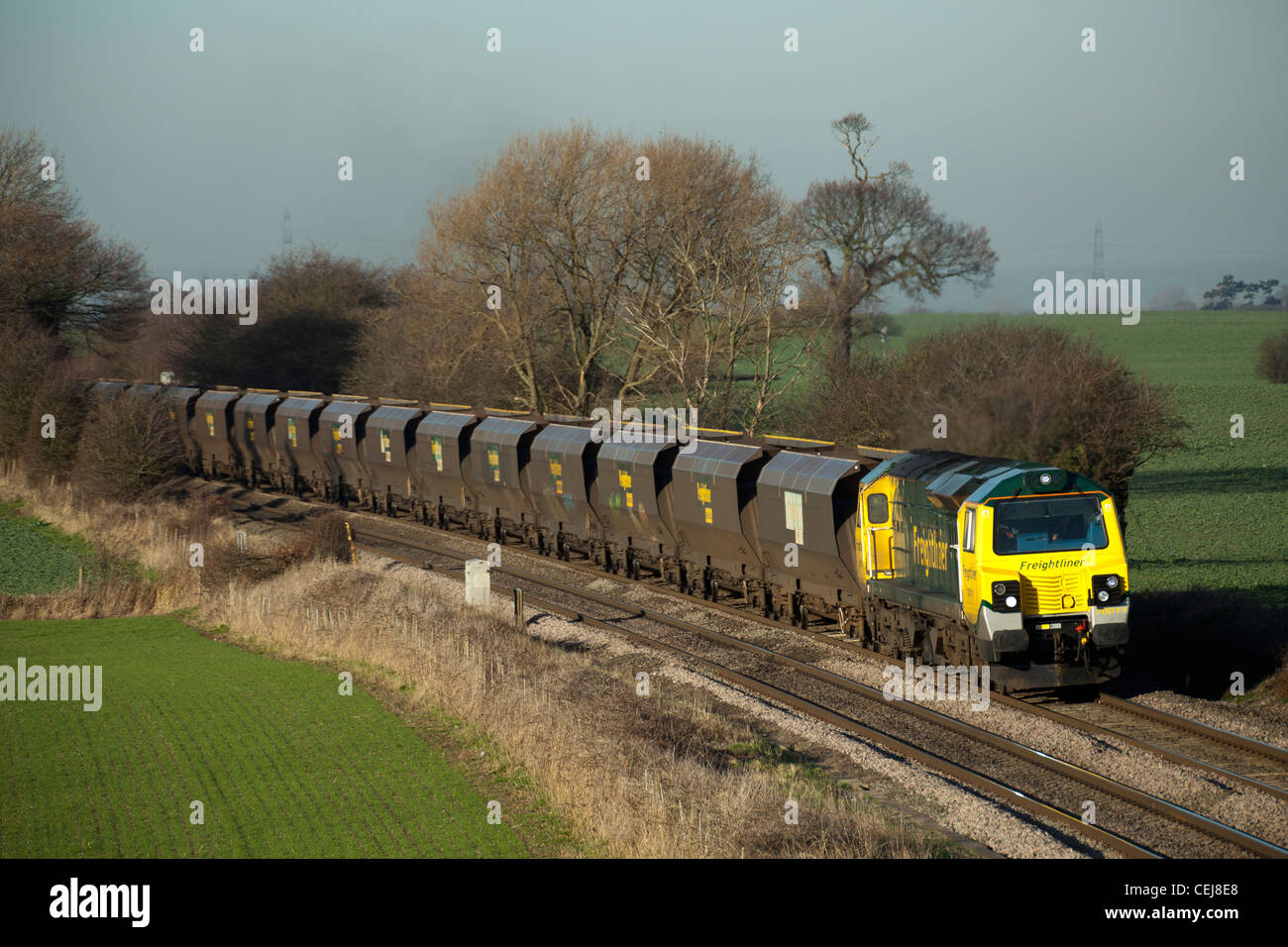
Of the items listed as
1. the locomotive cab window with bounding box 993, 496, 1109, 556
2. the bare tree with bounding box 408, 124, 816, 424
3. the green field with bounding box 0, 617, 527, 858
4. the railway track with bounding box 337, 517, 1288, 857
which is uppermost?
the bare tree with bounding box 408, 124, 816, 424

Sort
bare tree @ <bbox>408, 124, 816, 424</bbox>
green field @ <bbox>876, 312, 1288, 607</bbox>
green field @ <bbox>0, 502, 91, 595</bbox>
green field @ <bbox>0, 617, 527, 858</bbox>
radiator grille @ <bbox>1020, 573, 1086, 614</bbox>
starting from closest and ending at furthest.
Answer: green field @ <bbox>0, 617, 527, 858</bbox> → radiator grille @ <bbox>1020, 573, 1086, 614</bbox> → green field @ <bbox>876, 312, 1288, 607</bbox> → green field @ <bbox>0, 502, 91, 595</bbox> → bare tree @ <bbox>408, 124, 816, 424</bbox>

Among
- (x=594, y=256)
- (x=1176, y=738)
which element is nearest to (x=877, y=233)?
(x=594, y=256)

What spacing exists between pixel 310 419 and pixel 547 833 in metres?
34.7

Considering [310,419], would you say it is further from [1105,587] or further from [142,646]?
[1105,587]

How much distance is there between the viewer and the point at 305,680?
830 inches

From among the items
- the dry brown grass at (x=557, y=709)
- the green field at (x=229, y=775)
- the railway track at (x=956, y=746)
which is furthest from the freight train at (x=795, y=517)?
the green field at (x=229, y=775)

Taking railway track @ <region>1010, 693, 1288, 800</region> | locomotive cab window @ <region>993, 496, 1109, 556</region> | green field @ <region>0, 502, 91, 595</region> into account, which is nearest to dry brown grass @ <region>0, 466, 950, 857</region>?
green field @ <region>0, 502, 91, 595</region>

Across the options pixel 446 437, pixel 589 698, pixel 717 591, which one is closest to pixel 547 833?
pixel 589 698

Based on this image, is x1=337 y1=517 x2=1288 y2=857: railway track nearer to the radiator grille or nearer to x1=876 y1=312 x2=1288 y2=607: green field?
the radiator grille

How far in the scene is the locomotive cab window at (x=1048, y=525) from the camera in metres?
16.2

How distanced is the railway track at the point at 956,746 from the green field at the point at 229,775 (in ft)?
18.5

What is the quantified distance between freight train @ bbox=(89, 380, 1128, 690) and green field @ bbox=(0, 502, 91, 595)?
9807 millimetres

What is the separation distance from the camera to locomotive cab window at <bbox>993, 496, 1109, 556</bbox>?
639 inches
